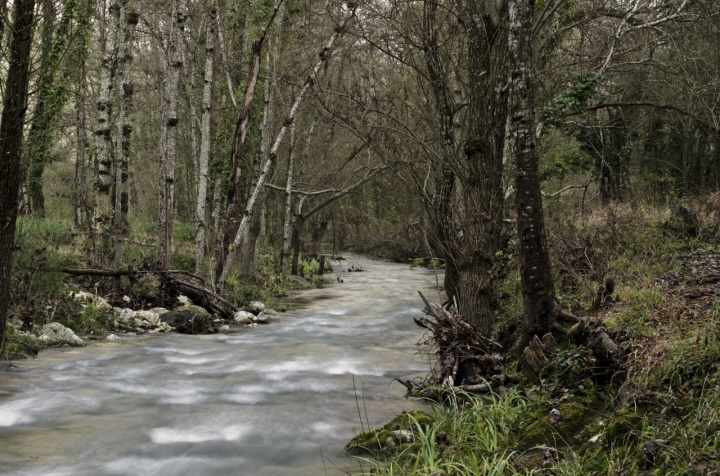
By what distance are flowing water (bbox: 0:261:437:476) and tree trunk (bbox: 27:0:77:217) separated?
11.1 ft

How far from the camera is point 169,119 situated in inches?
525

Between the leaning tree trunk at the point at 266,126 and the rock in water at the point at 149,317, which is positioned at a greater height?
the leaning tree trunk at the point at 266,126

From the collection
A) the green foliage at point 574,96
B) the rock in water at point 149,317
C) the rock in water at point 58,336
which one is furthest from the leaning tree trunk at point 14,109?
the green foliage at point 574,96

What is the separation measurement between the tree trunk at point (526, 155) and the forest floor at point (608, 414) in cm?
93

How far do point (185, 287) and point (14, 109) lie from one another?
7.32 metres

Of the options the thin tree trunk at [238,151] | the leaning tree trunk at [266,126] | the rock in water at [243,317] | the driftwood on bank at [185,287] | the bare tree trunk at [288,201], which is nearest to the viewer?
the driftwood on bank at [185,287]

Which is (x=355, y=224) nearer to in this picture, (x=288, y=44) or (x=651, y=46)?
(x=288, y=44)

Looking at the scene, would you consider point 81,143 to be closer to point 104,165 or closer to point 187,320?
point 104,165

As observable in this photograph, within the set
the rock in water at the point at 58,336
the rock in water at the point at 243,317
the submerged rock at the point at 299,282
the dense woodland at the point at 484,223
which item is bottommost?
the rock in water at the point at 243,317

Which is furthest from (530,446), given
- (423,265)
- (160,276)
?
(423,265)

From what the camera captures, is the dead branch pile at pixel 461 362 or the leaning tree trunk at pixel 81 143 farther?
the leaning tree trunk at pixel 81 143

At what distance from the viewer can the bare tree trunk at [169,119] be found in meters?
13.4

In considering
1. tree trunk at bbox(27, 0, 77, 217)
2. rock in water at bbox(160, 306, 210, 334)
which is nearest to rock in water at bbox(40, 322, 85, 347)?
rock in water at bbox(160, 306, 210, 334)

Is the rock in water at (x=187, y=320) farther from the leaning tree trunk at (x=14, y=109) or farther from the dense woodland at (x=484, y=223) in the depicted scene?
the leaning tree trunk at (x=14, y=109)
